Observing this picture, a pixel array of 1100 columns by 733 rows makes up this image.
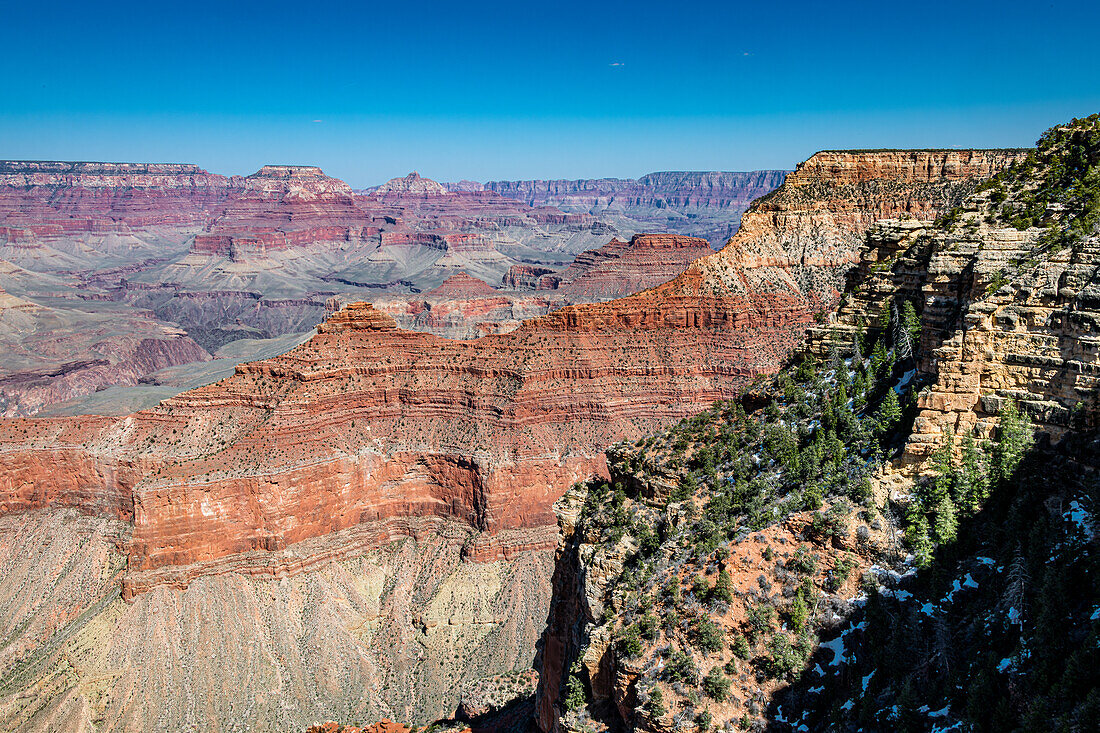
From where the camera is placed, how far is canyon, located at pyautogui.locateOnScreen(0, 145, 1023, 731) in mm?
49125

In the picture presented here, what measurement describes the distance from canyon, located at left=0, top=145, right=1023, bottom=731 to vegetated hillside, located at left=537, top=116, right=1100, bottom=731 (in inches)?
913

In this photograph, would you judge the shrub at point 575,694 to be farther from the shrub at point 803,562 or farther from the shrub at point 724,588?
the shrub at point 803,562

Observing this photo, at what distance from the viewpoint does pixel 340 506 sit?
2320 inches

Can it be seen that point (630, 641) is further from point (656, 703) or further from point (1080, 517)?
point (1080, 517)

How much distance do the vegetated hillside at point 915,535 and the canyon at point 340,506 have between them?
76.1ft

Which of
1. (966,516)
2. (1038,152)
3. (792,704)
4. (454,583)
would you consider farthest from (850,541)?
(454,583)

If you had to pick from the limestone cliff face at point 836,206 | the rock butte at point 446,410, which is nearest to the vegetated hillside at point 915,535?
the rock butte at point 446,410

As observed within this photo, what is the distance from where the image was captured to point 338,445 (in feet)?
196

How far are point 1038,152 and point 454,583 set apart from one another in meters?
47.4

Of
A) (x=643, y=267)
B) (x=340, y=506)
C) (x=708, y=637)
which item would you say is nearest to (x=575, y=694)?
(x=708, y=637)

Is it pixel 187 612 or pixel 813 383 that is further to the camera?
pixel 187 612

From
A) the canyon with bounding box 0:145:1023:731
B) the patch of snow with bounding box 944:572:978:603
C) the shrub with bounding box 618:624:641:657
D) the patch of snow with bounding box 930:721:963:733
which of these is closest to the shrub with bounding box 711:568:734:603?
the shrub with bounding box 618:624:641:657

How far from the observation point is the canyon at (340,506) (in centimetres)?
4912

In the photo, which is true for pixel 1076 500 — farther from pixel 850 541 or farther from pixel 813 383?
pixel 813 383
